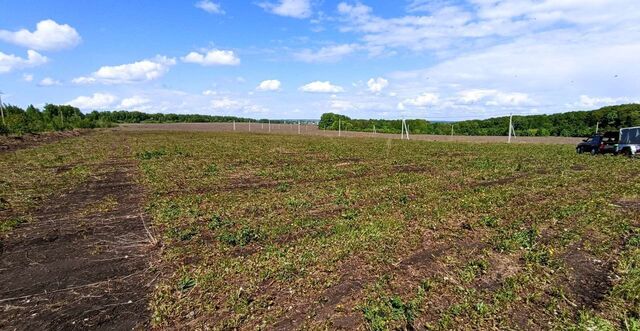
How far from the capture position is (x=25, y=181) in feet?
41.1

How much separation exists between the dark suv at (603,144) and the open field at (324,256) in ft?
45.8

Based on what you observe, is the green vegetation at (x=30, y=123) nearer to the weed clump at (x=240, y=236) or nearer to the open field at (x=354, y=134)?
the open field at (x=354, y=134)

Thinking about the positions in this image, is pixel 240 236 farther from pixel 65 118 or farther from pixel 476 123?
pixel 65 118

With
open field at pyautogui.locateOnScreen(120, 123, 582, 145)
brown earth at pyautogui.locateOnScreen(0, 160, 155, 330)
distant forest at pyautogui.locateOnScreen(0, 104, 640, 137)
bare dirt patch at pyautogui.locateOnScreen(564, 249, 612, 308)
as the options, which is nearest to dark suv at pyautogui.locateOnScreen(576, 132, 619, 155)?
open field at pyautogui.locateOnScreen(120, 123, 582, 145)

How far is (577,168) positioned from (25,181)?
23.5 meters

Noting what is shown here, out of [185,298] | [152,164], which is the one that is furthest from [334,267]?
[152,164]

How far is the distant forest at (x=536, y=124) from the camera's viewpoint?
168 feet

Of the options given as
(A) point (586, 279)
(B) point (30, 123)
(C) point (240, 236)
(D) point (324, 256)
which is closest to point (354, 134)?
(B) point (30, 123)

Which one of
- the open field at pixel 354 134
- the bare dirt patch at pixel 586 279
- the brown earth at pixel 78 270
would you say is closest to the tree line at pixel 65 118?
the open field at pixel 354 134

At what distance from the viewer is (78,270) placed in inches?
214

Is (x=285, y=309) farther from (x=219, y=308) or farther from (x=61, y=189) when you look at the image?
(x=61, y=189)

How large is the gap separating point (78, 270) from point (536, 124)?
2883 inches

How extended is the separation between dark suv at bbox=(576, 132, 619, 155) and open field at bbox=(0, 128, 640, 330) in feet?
45.8

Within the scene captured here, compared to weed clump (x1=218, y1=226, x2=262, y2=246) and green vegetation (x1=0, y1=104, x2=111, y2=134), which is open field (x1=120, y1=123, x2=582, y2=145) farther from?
weed clump (x1=218, y1=226, x2=262, y2=246)
